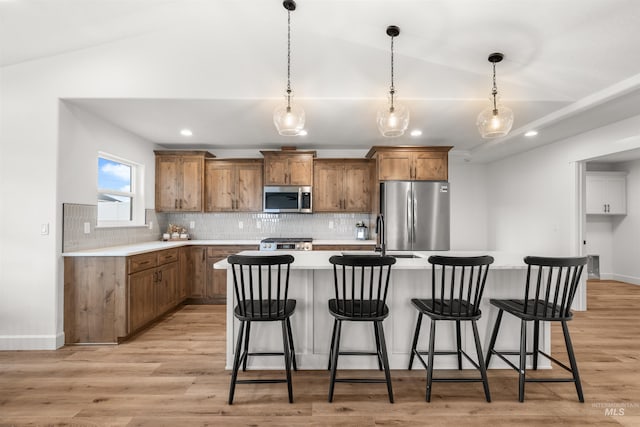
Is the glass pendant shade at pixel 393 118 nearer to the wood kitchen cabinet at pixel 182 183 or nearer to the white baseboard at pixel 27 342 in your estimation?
the wood kitchen cabinet at pixel 182 183

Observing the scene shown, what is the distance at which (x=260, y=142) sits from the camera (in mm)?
4770

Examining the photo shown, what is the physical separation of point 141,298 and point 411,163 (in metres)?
3.92

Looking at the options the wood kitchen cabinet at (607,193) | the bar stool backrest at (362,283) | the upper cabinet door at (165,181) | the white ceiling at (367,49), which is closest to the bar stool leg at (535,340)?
the bar stool backrest at (362,283)

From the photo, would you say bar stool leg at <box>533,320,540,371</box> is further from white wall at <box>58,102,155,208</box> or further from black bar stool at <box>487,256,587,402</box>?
white wall at <box>58,102,155,208</box>

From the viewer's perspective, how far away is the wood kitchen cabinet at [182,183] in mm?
4859

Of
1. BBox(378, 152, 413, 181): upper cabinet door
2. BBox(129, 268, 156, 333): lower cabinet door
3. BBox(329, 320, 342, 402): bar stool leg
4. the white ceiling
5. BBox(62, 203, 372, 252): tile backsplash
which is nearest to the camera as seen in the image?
BBox(329, 320, 342, 402): bar stool leg

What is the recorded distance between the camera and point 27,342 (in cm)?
294

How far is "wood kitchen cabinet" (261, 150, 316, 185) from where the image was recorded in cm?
483

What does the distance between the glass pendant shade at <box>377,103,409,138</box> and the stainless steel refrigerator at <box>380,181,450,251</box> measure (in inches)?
79.7

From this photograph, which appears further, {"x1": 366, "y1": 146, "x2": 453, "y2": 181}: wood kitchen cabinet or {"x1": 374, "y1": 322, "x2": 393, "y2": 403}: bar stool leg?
{"x1": 366, "y1": 146, "x2": 453, "y2": 181}: wood kitchen cabinet

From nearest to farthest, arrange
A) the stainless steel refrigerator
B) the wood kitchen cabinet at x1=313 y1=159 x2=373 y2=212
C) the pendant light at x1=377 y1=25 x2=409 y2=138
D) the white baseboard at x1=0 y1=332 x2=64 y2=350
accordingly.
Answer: the pendant light at x1=377 y1=25 x2=409 y2=138 < the white baseboard at x1=0 y1=332 x2=64 y2=350 < the stainless steel refrigerator < the wood kitchen cabinet at x1=313 y1=159 x2=373 y2=212

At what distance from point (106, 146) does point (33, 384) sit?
8.31 feet

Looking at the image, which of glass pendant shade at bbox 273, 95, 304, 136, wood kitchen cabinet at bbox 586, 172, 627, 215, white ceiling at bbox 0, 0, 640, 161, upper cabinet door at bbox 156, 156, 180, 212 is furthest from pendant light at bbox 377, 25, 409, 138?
wood kitchen cabinet at bbox 586, 172, 627, 215

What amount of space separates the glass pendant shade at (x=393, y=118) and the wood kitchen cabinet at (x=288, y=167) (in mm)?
2393
